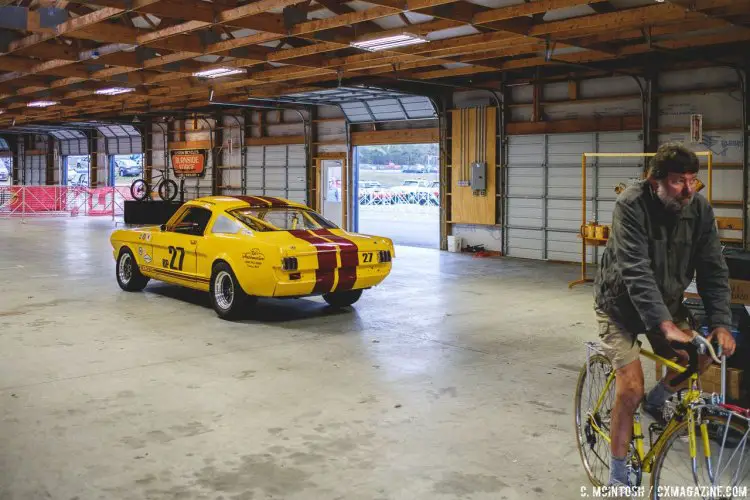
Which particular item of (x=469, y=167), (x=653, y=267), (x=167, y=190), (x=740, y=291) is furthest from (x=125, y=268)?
(x=167, y=190)

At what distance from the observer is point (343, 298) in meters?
9.10

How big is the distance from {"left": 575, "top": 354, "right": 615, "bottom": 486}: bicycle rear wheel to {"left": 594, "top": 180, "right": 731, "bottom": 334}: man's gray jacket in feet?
1.86

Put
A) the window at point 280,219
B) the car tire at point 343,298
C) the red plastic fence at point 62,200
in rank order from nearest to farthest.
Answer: the window at point 280,219, the car tire at point 343,298, the red plastic fence at point 62,200

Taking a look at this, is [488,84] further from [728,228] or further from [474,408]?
[474,408]

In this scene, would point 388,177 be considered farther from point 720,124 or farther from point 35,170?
point 720,124

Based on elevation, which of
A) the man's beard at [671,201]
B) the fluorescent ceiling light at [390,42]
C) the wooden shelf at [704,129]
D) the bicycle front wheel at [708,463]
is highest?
the fluorescent ceiling light at [390,42]

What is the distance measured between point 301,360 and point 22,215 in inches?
981

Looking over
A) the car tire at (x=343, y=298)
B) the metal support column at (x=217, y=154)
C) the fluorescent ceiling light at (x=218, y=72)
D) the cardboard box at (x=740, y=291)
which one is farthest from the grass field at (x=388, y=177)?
the cardboard box at (x=740, y=291)

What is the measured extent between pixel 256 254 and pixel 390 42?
4.81 m

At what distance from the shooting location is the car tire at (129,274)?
1004cm

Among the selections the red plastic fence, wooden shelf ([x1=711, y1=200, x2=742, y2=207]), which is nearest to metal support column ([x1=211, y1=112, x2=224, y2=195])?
the red plastic fence

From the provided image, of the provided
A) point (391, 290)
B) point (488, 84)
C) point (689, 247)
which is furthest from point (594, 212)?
point (689, 247)

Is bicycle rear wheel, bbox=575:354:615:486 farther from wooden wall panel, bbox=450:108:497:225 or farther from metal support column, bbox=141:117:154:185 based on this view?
metal support column, bbox=141:117:154:185

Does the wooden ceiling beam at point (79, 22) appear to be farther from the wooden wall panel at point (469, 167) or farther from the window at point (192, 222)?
the wooden wall panel at point (469, 167)
